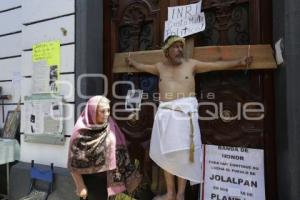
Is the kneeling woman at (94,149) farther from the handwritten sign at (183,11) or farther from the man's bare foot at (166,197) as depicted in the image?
the handwritten sign at (183,11)

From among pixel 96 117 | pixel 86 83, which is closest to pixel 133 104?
pixel 86 83

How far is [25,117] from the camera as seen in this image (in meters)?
4.78

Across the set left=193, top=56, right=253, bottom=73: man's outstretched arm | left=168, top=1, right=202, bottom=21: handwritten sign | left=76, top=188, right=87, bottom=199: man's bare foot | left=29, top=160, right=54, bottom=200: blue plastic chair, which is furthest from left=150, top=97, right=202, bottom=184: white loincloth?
left=29, top=160, right=54, bottom=200: blue plastic chair

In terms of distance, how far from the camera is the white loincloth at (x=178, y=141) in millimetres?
3330

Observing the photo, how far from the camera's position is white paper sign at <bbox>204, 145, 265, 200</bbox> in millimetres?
3316

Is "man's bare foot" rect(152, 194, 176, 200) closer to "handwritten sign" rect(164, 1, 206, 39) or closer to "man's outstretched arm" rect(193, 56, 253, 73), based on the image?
"man's outstretched arm" rect(193, 56, 253, 73)

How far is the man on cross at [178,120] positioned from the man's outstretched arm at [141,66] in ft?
0.55

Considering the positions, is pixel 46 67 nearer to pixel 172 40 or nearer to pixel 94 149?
pixel 94 149

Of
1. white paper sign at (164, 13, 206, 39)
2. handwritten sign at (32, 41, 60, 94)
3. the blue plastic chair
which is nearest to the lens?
white paper sign at (164, 13, 206, 39)

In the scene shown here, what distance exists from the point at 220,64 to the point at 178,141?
A: 860 mm

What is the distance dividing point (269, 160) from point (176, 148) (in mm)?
940

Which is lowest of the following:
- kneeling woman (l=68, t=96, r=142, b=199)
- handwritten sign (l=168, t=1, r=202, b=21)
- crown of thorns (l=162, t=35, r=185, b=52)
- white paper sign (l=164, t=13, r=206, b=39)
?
kneeling woman (l=68, t=96, r=142, b=199)

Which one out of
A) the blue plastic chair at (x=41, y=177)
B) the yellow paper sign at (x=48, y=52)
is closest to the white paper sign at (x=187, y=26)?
the yellow paper sign at (x=48, y=52)

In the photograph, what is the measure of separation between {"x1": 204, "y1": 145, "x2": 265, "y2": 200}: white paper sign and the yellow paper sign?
2273 millimetres
